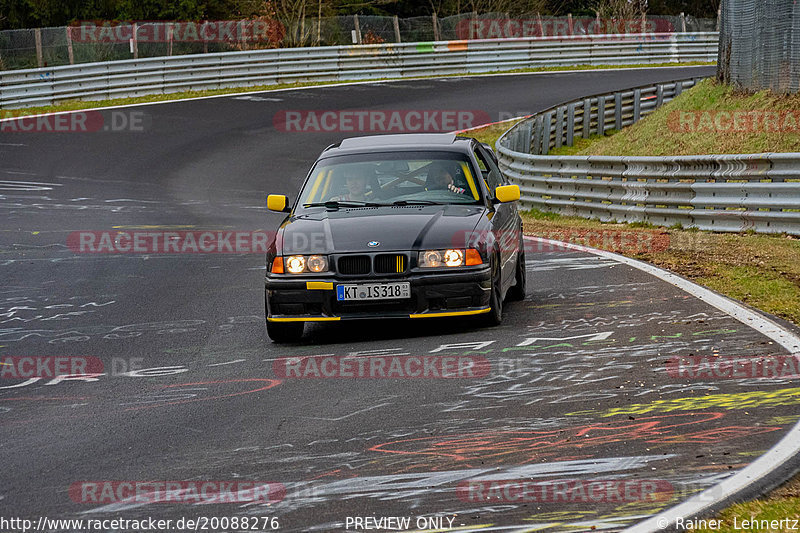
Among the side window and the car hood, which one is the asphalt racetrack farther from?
the side window

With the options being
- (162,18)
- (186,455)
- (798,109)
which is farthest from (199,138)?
(186,455)

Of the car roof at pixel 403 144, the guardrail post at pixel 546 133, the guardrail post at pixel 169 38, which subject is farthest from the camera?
the guardrail post at pixel 169 38

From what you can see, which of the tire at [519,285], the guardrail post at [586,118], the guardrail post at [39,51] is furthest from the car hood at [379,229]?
the guardrail post at [39,51]

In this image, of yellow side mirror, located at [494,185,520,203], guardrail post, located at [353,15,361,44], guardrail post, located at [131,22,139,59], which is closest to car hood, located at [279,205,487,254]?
yellow side mirror, located at [494,185,520,203]

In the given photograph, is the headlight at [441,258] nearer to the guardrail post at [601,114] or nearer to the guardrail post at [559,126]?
the guardrail post at [559,126]


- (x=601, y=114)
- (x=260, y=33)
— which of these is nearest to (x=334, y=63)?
(x=260, y=33)

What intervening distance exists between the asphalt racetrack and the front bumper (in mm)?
247

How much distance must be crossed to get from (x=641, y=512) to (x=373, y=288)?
4174mm

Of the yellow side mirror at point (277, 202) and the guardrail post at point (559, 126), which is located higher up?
the yellow side mirror at point (277, 202)

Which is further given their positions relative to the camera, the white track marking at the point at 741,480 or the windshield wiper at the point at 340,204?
the windshield wiper at the point at 340,204

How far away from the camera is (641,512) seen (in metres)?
4.50

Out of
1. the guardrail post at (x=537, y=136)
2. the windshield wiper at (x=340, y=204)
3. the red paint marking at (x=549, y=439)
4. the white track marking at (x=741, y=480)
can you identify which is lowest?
the guardrail post at (x=537, y=136)

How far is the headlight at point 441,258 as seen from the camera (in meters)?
8.49

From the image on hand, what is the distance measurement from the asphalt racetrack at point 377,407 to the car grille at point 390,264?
1.79 feet
